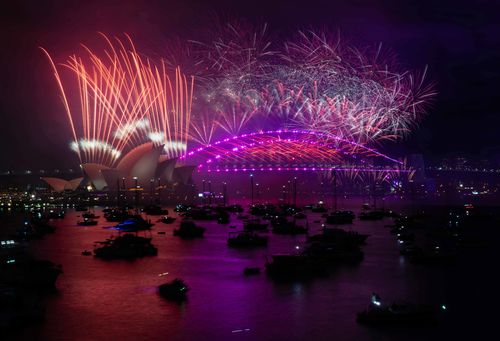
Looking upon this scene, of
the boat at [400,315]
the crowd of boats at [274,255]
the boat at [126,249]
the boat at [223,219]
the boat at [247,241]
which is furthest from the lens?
the boat at [223,219]

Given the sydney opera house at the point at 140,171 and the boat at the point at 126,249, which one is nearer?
the boat at the point at 126,249

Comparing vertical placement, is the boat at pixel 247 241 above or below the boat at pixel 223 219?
below

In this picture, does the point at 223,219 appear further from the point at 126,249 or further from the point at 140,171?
the point at 140,171

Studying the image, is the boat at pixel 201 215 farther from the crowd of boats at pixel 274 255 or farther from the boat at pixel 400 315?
the boat at pixel 400 315

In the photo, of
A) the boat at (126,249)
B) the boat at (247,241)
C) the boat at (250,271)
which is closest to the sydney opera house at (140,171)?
the boat at (247,241)

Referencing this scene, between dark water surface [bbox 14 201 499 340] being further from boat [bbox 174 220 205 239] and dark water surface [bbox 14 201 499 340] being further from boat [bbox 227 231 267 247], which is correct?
boat [bbox 174 220 205 239]

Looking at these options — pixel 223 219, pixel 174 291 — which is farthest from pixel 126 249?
pixel 223 219

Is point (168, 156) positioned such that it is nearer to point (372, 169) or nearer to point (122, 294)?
point (372, 169)

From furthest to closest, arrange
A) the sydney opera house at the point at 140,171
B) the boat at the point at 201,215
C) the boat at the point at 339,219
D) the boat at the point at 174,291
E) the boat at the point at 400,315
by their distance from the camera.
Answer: the sydney opera house at the point at 140,171 < the boat at the point at 201,215 < the boat at the point at 339,219 < the boat at the point at 174,291 < the boat at the point at 400,315

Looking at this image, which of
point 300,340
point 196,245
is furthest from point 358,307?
point 196,245
